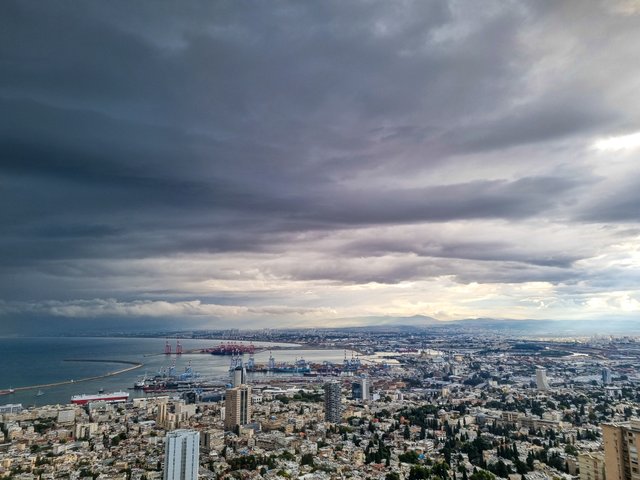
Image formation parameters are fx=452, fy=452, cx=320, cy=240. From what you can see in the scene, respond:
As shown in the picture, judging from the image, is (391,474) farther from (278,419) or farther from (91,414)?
(91,414)

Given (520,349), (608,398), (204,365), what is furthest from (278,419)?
(520,349)

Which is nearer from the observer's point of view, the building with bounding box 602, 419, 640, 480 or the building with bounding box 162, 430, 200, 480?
the building with bounding box 602, 419, 640, 480

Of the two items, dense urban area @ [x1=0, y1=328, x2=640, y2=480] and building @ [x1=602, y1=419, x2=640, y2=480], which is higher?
building @ [x1=602, y1=419, x2=640, y2=480]

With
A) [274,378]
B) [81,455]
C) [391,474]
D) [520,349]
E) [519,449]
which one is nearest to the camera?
[391,474]

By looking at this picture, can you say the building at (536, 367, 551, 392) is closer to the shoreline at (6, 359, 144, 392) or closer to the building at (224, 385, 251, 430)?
the building at (224, 385, 251, 430)

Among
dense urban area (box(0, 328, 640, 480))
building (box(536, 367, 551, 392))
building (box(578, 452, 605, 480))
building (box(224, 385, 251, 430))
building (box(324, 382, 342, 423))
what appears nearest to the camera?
building (box(578, 452, 605, 480))

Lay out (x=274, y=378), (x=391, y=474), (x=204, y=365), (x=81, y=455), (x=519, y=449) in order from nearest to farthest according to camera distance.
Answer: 1. (x=391, y=474)
2. (x=81, y=455)
3. (x=519, y=449)
4. (x=274, y=378)
5. (x=204, y=365)

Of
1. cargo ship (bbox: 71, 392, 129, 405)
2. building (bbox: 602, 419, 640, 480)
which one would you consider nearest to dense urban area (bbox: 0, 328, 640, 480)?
building (bbox: 602, 419, 640, 480)
